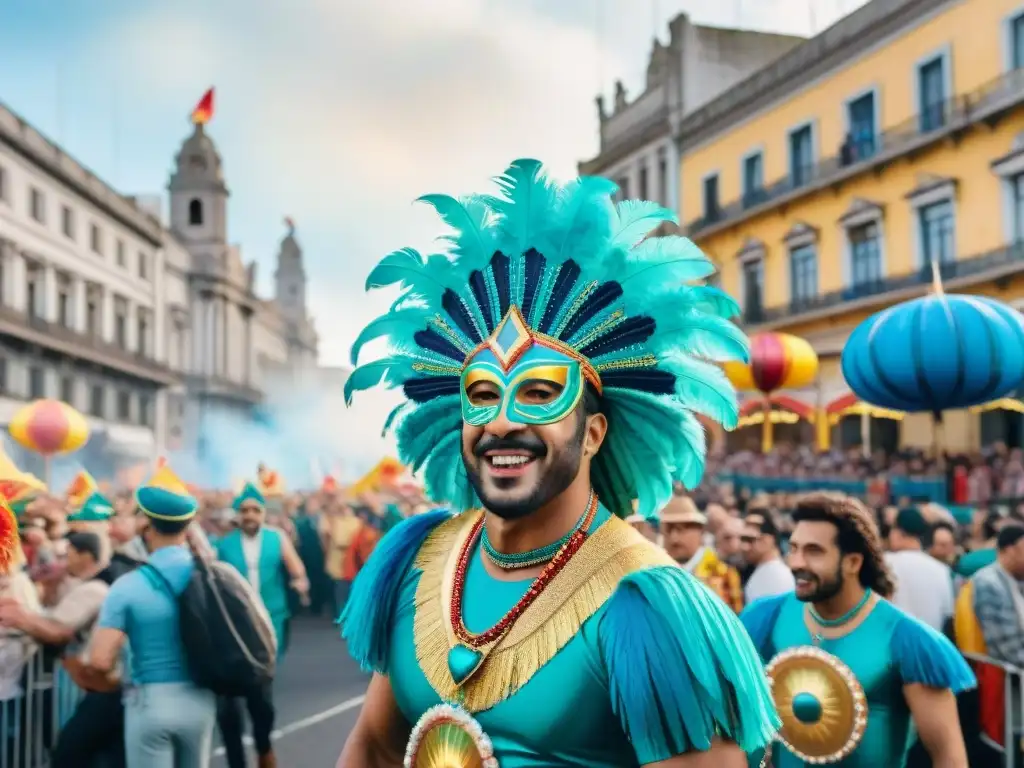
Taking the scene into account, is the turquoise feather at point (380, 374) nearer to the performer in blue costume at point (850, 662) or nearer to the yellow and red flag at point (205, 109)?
the performer in blue costume at point (850, 662)

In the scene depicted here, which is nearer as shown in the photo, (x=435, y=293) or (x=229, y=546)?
(x=435, y=293)

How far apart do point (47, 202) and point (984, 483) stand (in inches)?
1418

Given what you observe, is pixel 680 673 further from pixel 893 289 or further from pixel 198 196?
pixel 198 196

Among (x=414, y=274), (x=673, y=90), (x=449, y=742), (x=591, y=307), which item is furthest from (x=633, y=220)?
(x=673, y=90)

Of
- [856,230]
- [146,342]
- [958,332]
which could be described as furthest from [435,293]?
[146,342]

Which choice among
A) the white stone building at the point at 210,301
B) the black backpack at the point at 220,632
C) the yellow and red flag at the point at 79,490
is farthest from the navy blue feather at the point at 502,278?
the white stone building at the point at 210,301

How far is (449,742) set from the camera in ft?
7.86

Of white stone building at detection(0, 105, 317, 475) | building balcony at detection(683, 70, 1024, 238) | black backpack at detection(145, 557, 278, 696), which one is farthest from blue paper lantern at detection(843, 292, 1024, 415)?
white stone building at detection(0, 105, 317, 475)

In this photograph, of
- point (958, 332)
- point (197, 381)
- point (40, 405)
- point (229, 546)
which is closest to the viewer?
point (229, 546)

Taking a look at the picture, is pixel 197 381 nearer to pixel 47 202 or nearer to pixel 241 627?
pixel 47 202

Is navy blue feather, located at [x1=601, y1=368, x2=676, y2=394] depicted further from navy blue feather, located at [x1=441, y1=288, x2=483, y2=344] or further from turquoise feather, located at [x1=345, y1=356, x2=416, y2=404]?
turquoise feather, located at [x1=345, y1=356, x2=416, y2=404]

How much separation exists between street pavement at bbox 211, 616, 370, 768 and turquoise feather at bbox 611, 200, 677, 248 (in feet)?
17.7

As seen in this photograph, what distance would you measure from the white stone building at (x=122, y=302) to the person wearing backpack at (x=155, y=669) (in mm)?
34973

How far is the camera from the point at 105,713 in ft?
17.5
